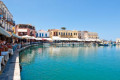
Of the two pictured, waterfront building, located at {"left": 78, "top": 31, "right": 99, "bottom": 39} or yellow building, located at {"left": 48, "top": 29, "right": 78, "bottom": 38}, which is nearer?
yellow building, located at {"left": 48, "top": 29, "right": 78, "bottom": 38}

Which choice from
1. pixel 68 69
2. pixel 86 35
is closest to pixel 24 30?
pixel 68 69

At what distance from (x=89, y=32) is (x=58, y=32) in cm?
3185

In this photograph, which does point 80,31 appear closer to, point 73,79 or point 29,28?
point 29,28

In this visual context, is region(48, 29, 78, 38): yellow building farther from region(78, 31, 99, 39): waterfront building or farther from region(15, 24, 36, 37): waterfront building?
region(15, 24, 36, 37): waterfront building

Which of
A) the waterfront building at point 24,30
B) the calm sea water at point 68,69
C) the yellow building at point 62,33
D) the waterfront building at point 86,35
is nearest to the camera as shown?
the calm sea water at point 68,69

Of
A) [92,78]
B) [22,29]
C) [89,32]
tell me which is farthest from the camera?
[89,32]

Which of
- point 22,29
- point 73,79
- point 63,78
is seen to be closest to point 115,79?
point 73,79

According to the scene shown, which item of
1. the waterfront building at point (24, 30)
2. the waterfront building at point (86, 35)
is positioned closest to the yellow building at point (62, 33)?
the waterfront building at point (86, 35)

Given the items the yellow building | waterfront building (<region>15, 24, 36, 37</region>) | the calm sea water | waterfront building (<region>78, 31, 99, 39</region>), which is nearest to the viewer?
the calm sea water

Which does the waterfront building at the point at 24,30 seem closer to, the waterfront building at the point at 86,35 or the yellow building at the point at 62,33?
the yellow building at the point at 62,33

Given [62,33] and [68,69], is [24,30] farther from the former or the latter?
[68,69]

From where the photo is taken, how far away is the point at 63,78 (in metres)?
7.74

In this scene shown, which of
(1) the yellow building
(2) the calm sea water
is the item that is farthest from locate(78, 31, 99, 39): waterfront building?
(2) the calm sea water

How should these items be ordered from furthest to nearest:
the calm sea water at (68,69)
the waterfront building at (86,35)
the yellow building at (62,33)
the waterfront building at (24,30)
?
the waterfront building at (86,35), the yellow building at (62,33), the waterfront building at (24,30), the calm sea water at (68,69)
